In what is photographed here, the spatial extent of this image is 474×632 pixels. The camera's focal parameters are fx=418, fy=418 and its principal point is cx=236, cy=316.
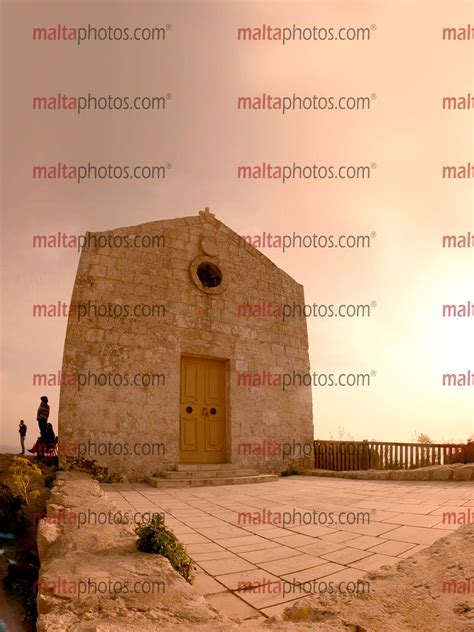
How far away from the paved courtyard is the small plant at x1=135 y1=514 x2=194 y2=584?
12 cm

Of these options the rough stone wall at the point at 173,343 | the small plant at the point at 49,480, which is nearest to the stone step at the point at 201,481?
the rough stone wall at the point at 173,343

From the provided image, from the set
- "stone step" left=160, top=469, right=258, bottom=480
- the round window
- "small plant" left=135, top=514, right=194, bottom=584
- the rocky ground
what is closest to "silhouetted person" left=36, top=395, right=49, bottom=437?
"stone step" left=160, top=469, right=258, bottom=480

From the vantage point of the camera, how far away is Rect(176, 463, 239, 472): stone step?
8.26 metres

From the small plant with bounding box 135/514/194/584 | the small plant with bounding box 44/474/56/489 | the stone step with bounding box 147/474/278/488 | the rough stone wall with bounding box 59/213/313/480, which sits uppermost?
the rough stone wall with bounding box 59/213/313/480

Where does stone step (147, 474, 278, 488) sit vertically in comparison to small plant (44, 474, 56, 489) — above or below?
below

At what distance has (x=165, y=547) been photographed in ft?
8.88

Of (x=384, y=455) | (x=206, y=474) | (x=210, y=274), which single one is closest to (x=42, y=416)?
(x=206, y=474)

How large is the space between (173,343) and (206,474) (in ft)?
8.91

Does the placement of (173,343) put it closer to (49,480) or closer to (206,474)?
(206,474)

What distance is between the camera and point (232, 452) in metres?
9.28

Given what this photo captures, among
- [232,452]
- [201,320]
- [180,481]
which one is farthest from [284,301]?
[180,481]

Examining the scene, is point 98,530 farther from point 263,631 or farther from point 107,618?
point 263,631

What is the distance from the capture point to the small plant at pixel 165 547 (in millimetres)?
2660

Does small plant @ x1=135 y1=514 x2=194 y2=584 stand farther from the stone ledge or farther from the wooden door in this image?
the stone ledge
